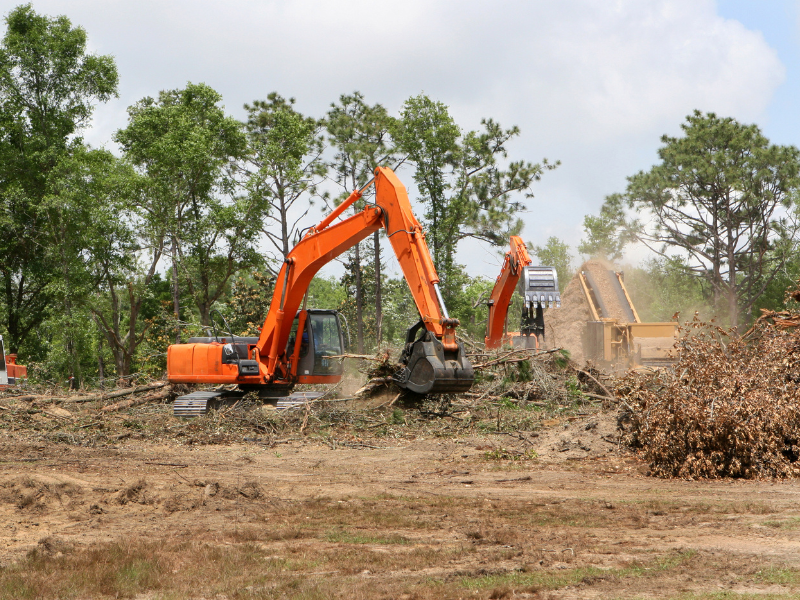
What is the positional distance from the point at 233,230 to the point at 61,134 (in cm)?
811

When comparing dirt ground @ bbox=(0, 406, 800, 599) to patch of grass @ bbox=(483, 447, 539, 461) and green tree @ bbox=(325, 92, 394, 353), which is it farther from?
green tree @ bbox=(325, 92, 394, 353)

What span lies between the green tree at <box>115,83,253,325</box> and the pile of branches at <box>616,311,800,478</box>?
22.3 m

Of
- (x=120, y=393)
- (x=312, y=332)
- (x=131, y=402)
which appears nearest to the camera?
(x=312, y=332)

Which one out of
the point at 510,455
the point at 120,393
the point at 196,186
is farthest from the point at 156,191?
the point at 510,455

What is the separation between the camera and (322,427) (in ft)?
48.4

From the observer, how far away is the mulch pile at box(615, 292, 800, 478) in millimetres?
9547

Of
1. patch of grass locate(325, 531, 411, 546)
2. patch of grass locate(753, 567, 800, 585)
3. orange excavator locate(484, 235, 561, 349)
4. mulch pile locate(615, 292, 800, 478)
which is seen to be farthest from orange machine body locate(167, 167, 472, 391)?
patch of grass locate(753, 567, 800, 585)

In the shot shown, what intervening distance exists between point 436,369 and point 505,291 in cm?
865

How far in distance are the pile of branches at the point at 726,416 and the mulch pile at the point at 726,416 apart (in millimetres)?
12

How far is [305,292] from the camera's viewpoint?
53.2 ft

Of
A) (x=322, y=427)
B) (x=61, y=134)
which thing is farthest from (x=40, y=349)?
(x=322, y=427)

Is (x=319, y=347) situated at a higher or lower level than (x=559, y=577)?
higher

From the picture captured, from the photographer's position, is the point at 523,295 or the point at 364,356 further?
the point at 523,295

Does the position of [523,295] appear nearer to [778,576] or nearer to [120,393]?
[120,393]
